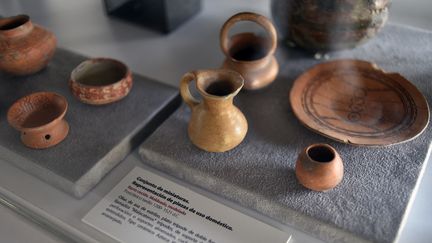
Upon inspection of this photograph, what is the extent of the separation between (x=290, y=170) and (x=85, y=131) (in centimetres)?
40

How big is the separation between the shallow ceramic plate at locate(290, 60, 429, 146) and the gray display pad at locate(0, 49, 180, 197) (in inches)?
11.2

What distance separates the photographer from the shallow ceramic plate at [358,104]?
0.81m

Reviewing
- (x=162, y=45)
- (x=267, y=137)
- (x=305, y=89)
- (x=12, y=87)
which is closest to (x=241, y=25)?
(x=162, y=45)

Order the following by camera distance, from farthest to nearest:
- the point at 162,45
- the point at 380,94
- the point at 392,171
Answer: the point at 162,45, the point at 380,94, the point at 392,171

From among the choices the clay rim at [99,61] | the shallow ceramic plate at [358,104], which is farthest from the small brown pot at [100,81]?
the shallow ceramic plate at [358,104]

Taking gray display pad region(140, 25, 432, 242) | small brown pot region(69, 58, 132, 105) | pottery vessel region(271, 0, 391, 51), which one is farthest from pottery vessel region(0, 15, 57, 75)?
pottery vessel region(271, 0, 391, 51)

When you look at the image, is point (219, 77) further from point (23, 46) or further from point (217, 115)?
point (23, 46)

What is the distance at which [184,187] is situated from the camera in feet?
2.62

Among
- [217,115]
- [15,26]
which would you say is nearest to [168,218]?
[217,115]

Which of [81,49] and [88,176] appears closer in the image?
[88,176]

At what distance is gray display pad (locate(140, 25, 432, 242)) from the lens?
0.70 metres

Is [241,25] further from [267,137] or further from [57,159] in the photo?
[57,159]

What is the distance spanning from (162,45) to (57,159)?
0.47 metres

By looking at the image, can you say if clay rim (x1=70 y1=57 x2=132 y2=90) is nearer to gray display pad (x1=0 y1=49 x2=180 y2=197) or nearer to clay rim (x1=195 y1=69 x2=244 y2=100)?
gray display pad (x1=0 y1=49 x2=180 y2=197)
